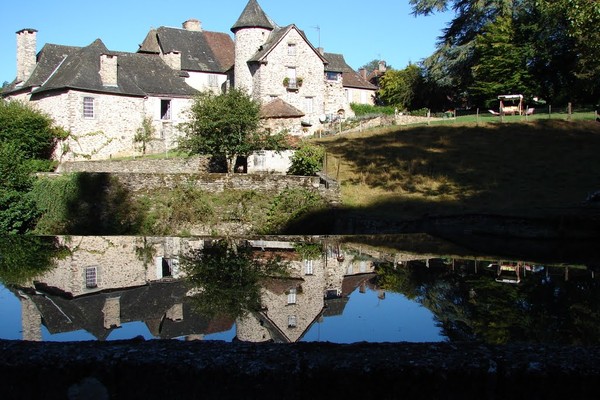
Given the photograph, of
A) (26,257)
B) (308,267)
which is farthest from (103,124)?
(308,267)

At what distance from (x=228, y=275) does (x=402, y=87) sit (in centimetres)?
4867

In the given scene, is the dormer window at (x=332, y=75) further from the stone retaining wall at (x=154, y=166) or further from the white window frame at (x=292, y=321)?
the white window frame at (x=292, y=321)

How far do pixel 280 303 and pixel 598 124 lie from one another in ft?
116

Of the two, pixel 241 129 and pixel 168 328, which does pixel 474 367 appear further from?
pixel 241 129

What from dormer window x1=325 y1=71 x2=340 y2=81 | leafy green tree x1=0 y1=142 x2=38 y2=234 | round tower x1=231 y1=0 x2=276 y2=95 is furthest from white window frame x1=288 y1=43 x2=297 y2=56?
leafy green tree x1=0 y1=142 x2=38 y2=234

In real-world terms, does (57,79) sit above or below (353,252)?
above

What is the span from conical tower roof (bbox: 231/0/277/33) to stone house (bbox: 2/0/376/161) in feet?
0.25

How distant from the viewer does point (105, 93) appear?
125 feet

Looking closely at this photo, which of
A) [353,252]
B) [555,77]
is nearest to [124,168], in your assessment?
[353,252]

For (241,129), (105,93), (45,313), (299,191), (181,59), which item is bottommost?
(45,313)

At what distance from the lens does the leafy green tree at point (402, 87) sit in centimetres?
5369

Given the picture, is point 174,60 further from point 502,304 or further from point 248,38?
point 502,304

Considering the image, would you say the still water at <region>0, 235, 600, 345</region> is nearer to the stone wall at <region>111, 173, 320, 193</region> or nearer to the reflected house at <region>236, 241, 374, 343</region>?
the reflected house at <region>236, 241, 374, 343</region>

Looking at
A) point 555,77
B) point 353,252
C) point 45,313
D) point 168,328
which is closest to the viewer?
point 168,328
